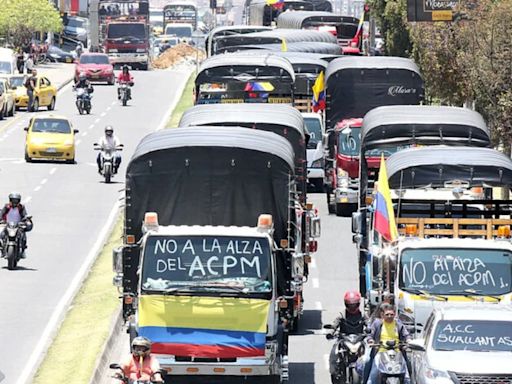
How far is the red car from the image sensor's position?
7919 centimetres

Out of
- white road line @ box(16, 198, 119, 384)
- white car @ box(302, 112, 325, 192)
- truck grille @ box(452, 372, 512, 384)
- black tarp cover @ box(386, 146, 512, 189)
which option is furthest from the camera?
white car @ box(302, 112, 325, 192)

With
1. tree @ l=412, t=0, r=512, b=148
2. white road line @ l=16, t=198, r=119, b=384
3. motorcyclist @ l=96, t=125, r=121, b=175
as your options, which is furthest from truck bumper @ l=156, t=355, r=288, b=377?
motorcyclist @ l=96, t=125, r=121, b=175

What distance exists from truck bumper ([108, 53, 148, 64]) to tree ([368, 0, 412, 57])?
23.4 m

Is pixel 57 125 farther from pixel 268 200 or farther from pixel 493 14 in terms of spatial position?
pixel 268 200

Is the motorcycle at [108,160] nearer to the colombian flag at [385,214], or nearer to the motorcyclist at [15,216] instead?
the motorcyclist at [15,216]

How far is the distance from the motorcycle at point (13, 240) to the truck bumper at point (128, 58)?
197ft

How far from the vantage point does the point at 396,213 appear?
25234 millimetres

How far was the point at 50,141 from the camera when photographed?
49094 mm

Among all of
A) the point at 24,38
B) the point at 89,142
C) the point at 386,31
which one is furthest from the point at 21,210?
the point at 24,38

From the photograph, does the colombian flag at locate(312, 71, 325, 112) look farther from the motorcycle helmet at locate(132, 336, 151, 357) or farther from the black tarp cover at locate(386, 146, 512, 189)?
the motorcycle helmet at locate(132, 336, 151, 357)

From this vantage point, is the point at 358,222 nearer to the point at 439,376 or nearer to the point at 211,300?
the point at 211,300

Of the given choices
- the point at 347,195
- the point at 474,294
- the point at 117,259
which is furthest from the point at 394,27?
the point at 117,259

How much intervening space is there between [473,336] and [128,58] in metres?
74.6

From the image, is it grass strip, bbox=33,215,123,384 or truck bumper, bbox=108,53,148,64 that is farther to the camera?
truck bumper, bbox=108,53,148,64
